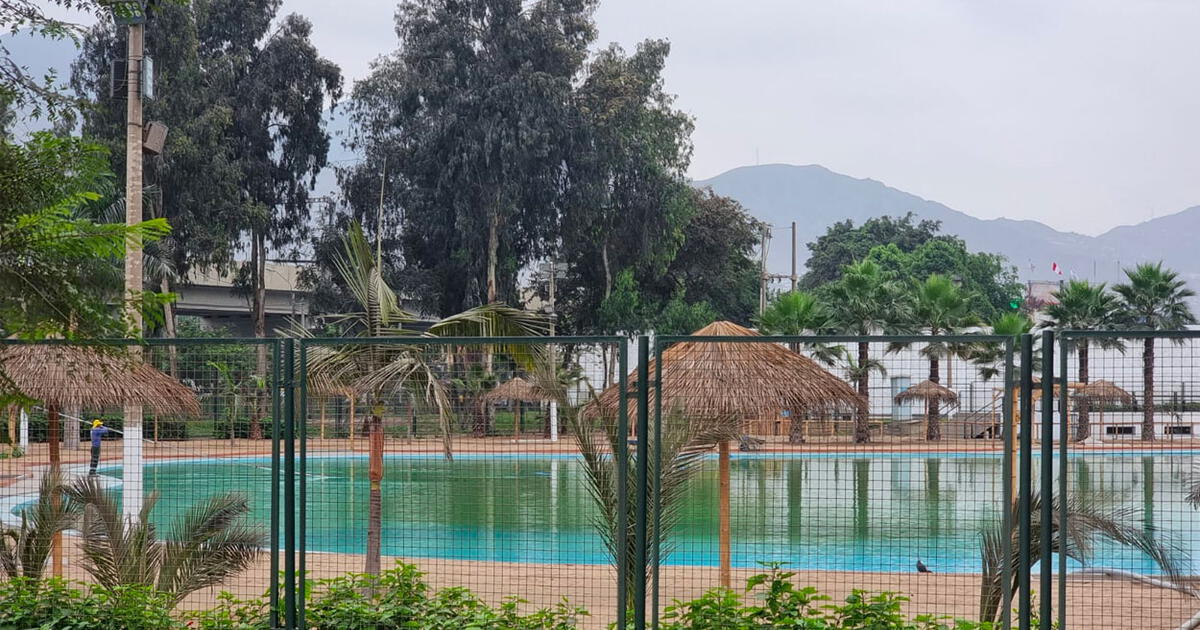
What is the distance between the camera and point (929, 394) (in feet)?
19.1

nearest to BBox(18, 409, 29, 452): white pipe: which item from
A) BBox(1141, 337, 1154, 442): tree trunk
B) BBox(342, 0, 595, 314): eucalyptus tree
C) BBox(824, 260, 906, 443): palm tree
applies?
BBox(1141, 337, 1154, 442): tree trunk

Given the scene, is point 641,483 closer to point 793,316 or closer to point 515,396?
point 515,396

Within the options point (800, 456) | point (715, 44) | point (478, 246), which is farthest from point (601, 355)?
point (715, 44)

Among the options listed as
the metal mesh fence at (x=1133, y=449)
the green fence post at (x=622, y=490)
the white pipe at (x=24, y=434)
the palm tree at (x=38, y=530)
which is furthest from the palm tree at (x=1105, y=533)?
the white pipe at (x=24, y=434)

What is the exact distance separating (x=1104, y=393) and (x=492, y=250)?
116 feet

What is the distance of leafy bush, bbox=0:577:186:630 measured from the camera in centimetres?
638

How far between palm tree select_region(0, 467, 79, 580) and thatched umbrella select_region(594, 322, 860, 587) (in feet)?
10.7

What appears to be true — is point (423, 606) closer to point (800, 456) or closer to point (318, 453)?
point (318, 453)

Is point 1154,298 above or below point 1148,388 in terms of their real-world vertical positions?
above

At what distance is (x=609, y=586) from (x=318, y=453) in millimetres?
2042

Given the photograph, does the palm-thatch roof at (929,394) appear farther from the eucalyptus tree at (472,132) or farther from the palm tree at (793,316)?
the eucalyptus tree at (472,132)

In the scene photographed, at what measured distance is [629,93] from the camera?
40.5 m

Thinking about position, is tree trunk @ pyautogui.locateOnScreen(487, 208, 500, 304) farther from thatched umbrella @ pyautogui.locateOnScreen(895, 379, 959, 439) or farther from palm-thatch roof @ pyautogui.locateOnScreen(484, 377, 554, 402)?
thatched umbrella @ pyautogui.locateOnScreen(895, 379, 959, 439)

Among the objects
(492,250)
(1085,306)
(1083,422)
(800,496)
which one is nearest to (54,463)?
(800,496)
